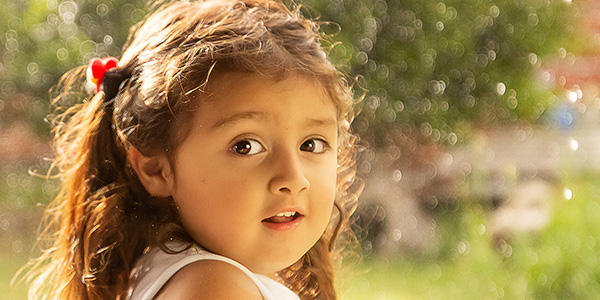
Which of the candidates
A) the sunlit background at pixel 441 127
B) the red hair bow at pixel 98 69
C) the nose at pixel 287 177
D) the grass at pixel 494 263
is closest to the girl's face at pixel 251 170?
the nose at pixel 287 177

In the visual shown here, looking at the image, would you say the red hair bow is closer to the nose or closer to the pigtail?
the pigtail

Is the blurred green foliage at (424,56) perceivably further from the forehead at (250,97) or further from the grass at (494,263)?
the forehead at (250,97)

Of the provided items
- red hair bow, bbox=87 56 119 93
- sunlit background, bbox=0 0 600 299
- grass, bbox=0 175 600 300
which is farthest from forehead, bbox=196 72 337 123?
sunlit background, bbox=0 0 600 299

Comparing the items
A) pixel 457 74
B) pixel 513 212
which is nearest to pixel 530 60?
pixel 457 74

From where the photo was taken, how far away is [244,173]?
1.40 feet

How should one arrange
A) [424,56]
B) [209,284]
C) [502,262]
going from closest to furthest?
[209,284] < [502,262] < [424,56]

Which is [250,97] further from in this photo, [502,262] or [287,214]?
[502,262]

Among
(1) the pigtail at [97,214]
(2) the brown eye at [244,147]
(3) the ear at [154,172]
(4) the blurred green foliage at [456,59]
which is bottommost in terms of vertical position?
(4) the blurred green foliage at [456,59]

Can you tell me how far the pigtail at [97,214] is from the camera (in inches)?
19.3

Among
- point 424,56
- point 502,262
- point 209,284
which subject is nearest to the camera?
point 209,284

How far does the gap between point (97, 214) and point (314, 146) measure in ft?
0.53

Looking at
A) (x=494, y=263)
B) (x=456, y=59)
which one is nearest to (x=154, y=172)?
(x=494, y=263)

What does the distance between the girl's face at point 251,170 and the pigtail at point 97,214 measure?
0.19 ft

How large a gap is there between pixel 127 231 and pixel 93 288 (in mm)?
47
